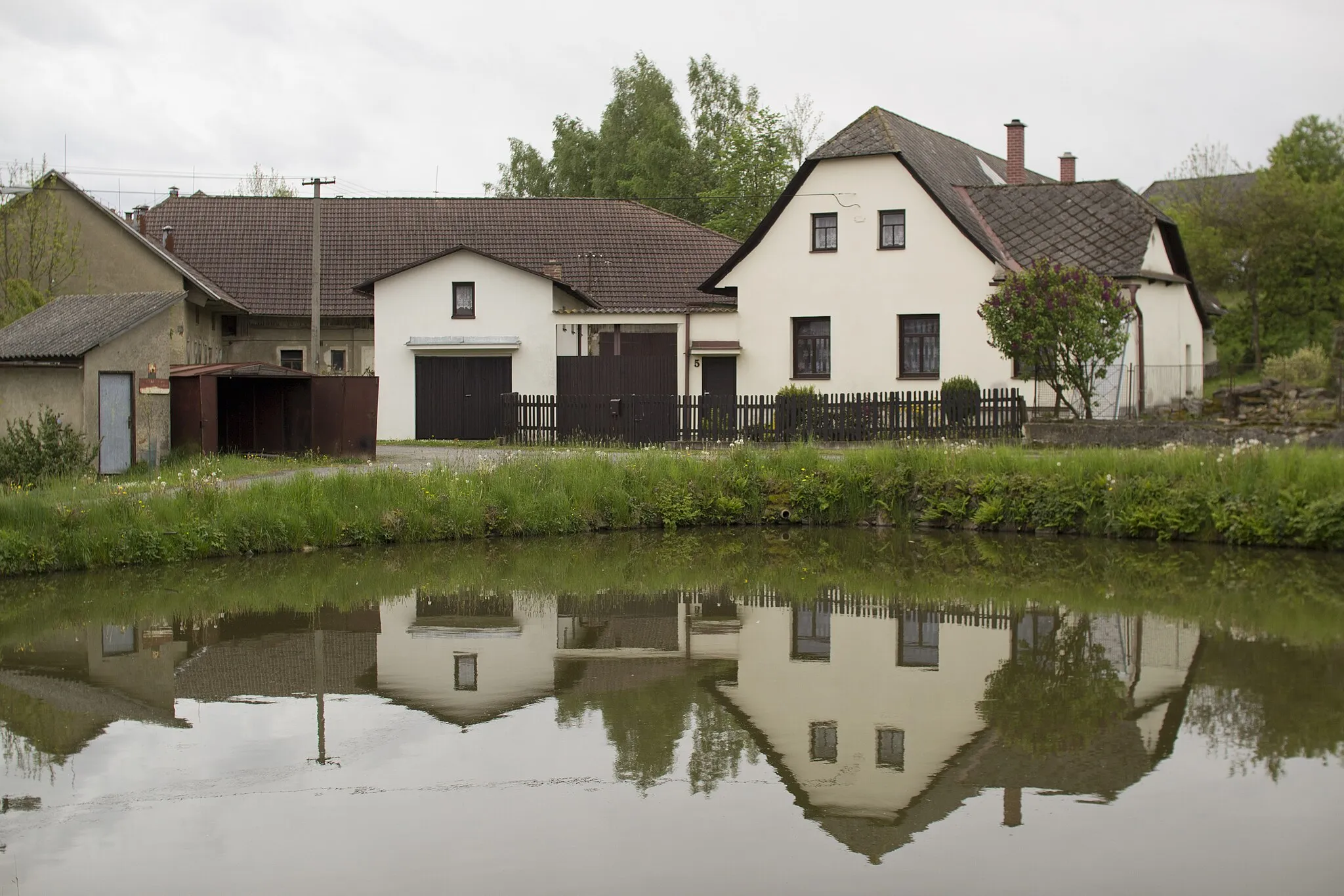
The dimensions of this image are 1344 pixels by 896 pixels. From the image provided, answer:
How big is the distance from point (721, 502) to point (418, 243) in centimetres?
2114

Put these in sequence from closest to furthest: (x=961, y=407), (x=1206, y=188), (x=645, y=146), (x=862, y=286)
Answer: (x=961, y=407)
(x=862, y=286)
(x=1206, y=188)
(x=645, y=146)

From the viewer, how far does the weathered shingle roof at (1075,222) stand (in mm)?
30562

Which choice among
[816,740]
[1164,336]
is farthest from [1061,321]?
[816,740]

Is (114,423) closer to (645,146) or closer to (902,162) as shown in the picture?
(902,162)

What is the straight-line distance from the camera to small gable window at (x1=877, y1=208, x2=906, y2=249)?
104 feet

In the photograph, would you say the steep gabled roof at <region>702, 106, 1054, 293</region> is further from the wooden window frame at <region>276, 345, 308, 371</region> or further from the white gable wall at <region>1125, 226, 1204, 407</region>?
the wooden window frame at <region>276, 345, 308, 371</region>

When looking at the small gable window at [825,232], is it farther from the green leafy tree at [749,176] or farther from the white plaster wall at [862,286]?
the green leafy tree at [749,176]

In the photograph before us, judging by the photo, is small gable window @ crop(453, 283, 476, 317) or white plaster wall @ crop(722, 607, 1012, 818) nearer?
white plaster wall @ crop(722, 607, 1012, 818)

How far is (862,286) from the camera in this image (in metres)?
31.9

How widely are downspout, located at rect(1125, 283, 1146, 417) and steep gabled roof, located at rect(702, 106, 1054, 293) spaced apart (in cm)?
302

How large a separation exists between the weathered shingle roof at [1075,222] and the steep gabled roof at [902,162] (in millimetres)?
630

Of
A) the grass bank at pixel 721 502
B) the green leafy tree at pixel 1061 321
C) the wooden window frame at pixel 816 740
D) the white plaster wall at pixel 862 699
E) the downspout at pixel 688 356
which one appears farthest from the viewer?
the downspout at pixel 688 356

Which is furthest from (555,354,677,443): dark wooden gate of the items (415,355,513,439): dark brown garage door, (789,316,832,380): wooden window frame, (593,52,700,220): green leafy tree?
(593,52,700,220): green leafy tree

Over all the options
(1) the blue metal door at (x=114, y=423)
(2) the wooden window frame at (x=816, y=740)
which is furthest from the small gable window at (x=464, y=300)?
(2) the wooden window frame at (x=816, y=740)
